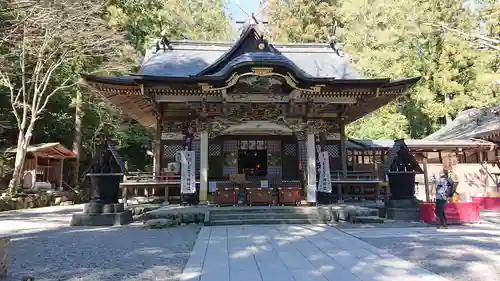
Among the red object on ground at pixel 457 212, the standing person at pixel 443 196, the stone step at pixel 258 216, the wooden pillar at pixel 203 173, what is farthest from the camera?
the wooden pillar at pixel 203 173

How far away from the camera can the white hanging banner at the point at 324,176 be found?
1117 cm

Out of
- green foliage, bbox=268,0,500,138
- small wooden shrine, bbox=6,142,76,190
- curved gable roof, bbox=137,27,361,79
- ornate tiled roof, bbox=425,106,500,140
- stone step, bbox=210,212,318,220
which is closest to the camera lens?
stone step, bbox=210,212,318,220

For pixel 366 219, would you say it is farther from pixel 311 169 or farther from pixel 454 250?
pixel 454 250

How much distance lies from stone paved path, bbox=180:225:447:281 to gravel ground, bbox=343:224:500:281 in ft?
1.02

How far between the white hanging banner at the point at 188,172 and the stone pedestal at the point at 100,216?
2.42 m

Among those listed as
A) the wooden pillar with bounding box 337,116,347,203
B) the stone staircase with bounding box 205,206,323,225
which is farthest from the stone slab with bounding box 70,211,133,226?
the wooden pillar with bounding box 337,116,347,203

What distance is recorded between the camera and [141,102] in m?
12.1

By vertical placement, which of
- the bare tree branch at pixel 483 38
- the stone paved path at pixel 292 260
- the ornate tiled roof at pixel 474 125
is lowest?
the stone paved path at pixel 292 260

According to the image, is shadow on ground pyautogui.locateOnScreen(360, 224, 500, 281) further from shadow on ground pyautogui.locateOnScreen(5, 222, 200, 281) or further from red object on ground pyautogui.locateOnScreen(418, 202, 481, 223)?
shadow on ground pyautogui.locateOnScreen(5, 222, 200, 281)

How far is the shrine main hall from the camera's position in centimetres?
1052

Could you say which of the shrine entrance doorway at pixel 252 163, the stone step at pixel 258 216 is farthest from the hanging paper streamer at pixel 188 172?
the shrine entrance doorway at pixel 252 163

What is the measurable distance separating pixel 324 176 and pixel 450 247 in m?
5.69

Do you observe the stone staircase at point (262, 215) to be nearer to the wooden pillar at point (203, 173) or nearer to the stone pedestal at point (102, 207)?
the wooden pillar at point (203, 173)

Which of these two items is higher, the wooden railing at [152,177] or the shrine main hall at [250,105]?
the shrine main hall at [250,105]
